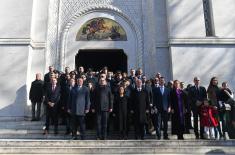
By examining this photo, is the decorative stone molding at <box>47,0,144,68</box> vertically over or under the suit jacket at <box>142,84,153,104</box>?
over

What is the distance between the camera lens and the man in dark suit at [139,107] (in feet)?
29.2

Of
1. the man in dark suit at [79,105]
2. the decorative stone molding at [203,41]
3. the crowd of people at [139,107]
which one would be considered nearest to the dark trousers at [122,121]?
the crowd of people at [139,107]

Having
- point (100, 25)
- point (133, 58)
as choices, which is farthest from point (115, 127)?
point (100, 25)

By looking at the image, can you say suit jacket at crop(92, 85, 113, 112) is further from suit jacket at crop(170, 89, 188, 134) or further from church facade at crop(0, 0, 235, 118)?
church facade at crop(0, 0, 235, 118)

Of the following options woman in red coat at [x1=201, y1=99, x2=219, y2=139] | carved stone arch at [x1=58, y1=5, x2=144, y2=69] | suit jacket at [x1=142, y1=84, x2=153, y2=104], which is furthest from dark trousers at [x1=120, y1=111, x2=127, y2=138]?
carved stone arch at [x1=58, y1=5, x2=144, y2=69]

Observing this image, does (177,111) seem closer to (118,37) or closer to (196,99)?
(196,99)

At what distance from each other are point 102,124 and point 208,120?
2.85 meters

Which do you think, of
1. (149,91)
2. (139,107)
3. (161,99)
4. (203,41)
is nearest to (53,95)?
(139,107)

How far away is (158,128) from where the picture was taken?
908cm

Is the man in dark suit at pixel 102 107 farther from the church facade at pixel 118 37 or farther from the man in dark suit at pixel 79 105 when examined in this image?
the church facade at pixel 118 37

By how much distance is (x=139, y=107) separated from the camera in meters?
9.01

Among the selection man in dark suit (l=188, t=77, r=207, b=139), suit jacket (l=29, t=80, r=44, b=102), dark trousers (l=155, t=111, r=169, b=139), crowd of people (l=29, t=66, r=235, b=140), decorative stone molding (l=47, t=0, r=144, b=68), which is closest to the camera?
crowd of people (l=29, t=66, r=235, b=140)

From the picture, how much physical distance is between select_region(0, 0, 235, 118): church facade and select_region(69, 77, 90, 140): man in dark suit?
12.3ft

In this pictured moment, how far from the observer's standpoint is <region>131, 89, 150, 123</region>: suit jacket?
8.91 m
